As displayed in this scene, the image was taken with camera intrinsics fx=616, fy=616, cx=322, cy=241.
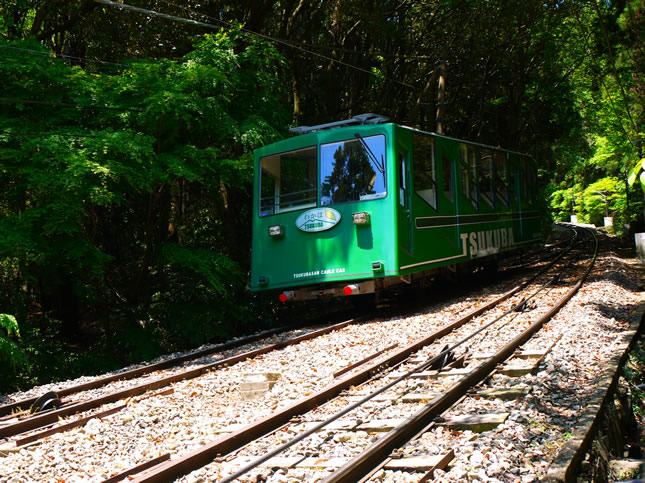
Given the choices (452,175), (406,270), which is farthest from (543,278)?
(406,270)

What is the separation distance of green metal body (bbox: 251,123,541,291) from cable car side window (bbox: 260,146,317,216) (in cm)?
10

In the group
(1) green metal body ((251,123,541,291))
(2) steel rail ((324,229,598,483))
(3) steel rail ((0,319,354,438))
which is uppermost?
(1) green metal body ((251,123,541,291))

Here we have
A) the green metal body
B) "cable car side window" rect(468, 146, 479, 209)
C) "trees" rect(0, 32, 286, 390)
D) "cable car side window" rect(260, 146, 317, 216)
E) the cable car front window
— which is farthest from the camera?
"cable car side window" rect(468, 146, 479, 209)

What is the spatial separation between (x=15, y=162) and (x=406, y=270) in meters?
6.23

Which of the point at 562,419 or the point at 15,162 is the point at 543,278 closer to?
Answer: the point at 562,419

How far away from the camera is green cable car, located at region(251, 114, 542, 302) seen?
401 inches

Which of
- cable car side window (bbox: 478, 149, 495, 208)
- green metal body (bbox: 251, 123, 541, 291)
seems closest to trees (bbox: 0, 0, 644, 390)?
green metal body (bbox: 251, 123, 541, 291)

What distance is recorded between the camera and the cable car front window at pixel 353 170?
10.3 metres

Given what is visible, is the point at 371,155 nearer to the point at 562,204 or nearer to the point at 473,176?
the point at 473,176

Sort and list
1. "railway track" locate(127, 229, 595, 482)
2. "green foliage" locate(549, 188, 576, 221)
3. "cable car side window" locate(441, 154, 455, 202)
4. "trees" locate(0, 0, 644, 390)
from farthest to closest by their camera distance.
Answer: "green foliage" locate(549, 188, 576, 221) < "cable car side window" locate(441, 154, 455, 202) < "trees" locate(0, 0, 644, 390) < "railway track" locate(127, 229, 595, 482)

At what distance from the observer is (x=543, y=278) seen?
1445 cm

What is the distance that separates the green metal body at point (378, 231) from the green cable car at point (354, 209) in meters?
0.02

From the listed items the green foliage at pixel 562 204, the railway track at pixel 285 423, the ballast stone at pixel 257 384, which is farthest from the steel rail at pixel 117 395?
the green foliage at pixel 562 204

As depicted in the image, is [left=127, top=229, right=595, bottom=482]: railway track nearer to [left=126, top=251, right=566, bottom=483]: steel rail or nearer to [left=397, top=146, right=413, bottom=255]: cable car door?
[left=126, top=251, right=566, bottom=483]: steel rail
